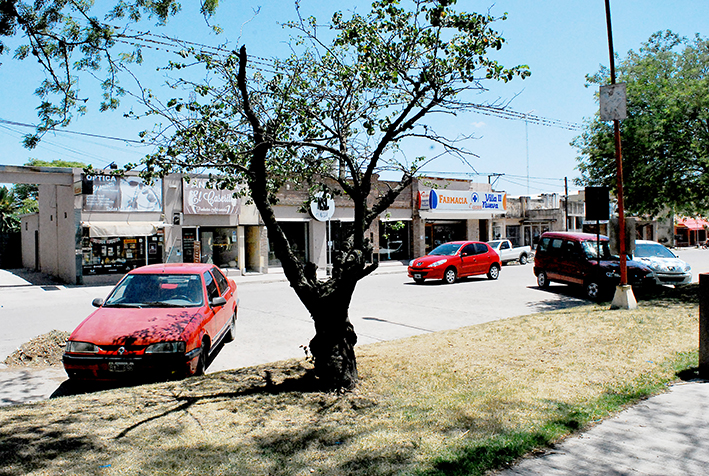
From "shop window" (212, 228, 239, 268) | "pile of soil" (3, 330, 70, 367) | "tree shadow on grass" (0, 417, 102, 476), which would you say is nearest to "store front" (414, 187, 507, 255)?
"shop window" (212, 228, 239, 268)

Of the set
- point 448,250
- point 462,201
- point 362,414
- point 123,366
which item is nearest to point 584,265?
point 448,250

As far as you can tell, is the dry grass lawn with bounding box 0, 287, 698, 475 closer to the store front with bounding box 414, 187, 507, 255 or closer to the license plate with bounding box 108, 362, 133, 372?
the license plate with bounding box 108, 362, 133, 372

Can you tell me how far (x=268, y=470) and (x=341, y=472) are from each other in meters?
0.52

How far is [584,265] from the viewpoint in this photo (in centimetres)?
1521

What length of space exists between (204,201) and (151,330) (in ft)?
59.0

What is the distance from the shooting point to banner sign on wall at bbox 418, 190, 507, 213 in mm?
31625

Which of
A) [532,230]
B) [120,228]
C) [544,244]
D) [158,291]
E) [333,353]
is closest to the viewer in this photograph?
[333,353]

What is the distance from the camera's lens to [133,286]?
25.1 ft

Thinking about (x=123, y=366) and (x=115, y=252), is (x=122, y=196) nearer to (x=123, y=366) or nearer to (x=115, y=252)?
(x=115, y=252)

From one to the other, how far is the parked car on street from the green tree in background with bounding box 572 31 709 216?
172cm

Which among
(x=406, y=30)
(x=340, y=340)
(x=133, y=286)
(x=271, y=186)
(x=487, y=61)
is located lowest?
(x=340, y=340)

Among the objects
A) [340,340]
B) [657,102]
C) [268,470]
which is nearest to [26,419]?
[268,470]

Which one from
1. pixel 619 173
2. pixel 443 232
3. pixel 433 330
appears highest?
pixel 619 173

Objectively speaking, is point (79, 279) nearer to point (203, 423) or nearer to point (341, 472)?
point (203, 423)
